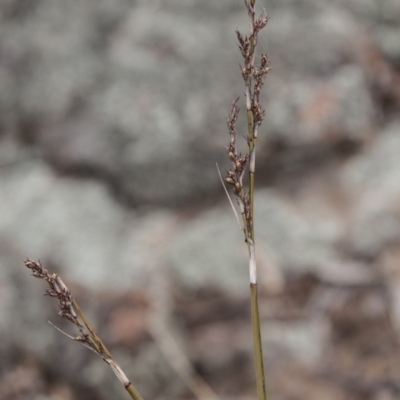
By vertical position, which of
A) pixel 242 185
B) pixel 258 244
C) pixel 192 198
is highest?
pixel 192 198

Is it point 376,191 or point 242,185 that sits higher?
point 376,191

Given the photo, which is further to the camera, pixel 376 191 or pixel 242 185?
pixel 376 191

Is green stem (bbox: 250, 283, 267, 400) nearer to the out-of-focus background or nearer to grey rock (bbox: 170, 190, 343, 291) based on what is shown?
the out-of-focus background

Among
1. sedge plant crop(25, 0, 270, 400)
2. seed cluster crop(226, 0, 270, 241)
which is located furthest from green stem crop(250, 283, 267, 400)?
seed cluster crop(226, 0, 270, 241)

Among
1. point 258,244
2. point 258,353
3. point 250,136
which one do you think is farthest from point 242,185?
point 258,244

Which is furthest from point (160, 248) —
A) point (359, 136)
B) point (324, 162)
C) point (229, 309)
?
point (359, 136)

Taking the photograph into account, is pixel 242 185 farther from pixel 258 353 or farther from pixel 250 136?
pixel 258 353

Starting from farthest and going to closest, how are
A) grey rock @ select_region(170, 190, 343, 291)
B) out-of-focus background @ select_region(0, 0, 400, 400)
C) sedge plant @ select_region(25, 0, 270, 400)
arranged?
grey rock @ select_region(170, 190, 343, 291)
out-of-focus background @ select_region(0, 0, 400, 400)
sedge plant @ select_region(25, 0, 270, 400)

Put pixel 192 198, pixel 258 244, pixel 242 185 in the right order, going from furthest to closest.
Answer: pixel 192 198 < pixel 258 244 < pixel 242 185

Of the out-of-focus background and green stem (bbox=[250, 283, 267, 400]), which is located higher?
the out-of-focus background

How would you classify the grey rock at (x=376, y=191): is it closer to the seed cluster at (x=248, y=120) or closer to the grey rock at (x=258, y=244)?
the grey rock at (x=258, y=244)
